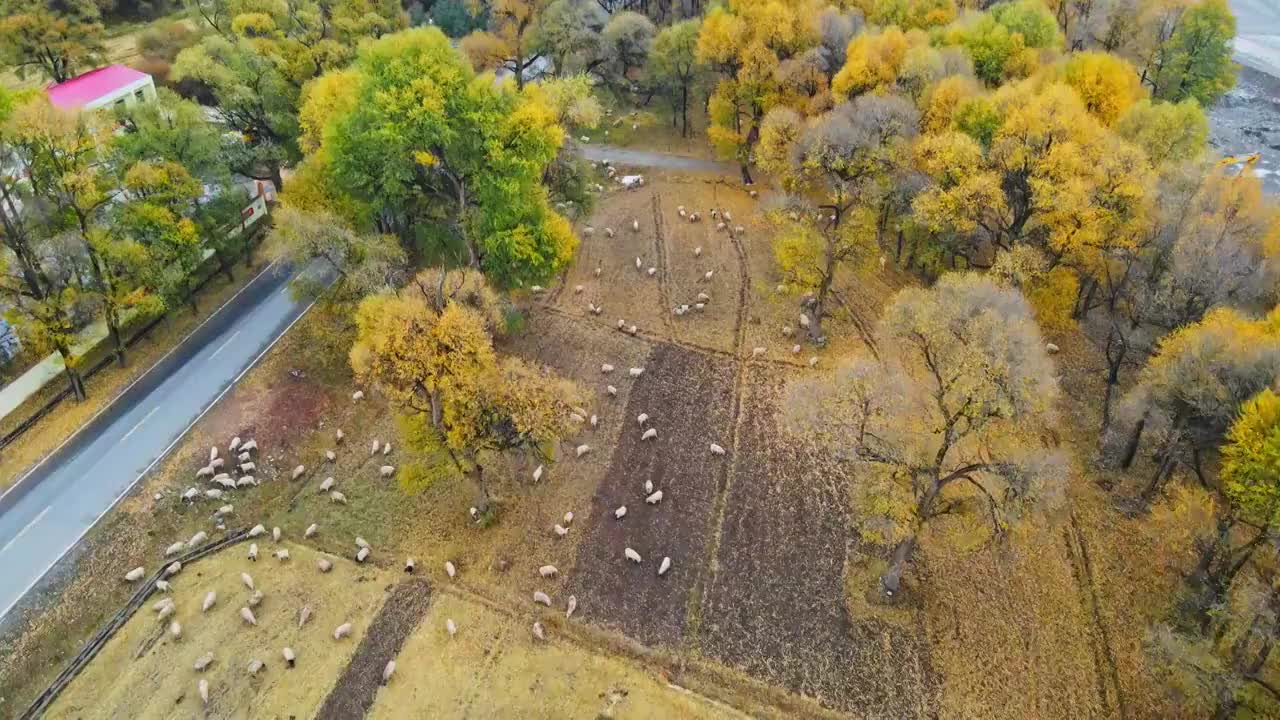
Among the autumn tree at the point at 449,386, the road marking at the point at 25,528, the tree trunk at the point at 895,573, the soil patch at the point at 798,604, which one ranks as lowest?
the road marking at the point at 25,528

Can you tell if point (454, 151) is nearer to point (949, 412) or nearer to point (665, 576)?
point (665, 576)

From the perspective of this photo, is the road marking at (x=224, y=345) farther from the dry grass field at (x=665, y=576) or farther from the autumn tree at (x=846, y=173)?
the autumn tree at (x=846, y=173)

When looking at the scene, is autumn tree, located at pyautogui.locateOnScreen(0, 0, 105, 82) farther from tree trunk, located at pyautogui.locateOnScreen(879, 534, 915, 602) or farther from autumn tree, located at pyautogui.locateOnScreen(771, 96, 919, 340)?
tree trunk, located at pyautogui.locateOnScreen(879, 534, 915, 602)

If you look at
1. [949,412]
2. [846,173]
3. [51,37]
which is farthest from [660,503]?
[51,37]

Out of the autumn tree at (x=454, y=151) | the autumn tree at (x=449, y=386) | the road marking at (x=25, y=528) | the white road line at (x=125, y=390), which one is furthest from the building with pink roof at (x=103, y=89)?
the autumn tree at (x=449, y=386)

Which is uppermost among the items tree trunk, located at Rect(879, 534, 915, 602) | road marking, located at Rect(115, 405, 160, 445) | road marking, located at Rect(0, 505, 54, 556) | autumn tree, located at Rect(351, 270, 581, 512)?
autumn tree, located at Rect(351, 270, 581, 512)

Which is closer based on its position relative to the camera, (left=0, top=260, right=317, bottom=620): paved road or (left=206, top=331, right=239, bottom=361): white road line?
(left=0, top=260, right=317, bottom=620): paved road

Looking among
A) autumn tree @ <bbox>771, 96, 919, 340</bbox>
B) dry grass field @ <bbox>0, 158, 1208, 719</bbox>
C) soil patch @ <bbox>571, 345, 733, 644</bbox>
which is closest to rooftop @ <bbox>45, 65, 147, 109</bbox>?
dry grass field @ <bbox>0, 158, 1208, 719</bbox>
